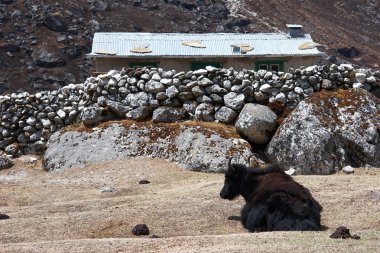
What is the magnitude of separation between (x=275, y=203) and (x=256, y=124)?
1152 cm

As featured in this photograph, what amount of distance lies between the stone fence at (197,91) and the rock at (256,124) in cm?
82

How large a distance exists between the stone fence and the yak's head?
33.2 feet

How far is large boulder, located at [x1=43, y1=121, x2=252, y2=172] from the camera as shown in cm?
2447

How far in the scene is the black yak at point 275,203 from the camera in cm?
1367

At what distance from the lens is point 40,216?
1686cm

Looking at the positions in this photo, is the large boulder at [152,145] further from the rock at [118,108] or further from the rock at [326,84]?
the rock at [326,84]

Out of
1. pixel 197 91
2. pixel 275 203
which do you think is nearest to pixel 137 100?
pixel 197 91

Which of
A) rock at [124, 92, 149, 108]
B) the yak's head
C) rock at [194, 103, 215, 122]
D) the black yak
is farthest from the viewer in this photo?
rock at [124, 92, 149, 108]

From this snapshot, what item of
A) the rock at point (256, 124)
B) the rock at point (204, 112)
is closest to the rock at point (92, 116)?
the rock at point (204, 112)

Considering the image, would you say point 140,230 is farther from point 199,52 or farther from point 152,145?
point 199,52

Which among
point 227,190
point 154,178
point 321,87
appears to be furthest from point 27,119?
point 227,190

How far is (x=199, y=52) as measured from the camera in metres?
38.0

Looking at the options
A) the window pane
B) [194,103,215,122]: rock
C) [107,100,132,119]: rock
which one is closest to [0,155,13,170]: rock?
[107,100,132,119]: rock

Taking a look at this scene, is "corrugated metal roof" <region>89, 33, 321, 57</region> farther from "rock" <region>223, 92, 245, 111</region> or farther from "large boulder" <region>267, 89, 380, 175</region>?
"large boulder" <region>267, 89, 380, 175</region>
